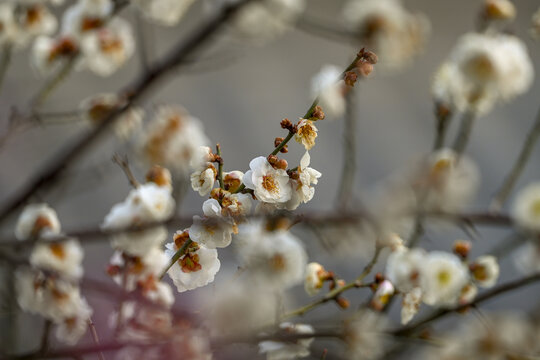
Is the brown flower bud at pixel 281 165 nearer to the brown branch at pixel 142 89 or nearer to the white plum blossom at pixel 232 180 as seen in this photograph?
the white plum blossom at pixel 232 180

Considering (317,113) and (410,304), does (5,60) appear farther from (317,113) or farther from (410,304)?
(410,304)

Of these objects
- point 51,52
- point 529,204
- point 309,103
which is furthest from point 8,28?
A: point 309,103

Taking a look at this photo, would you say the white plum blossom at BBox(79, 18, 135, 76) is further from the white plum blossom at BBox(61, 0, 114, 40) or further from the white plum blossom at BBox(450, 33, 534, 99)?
the white plum blossom at BBox(450, 33, 534, 99)

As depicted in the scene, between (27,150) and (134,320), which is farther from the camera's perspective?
(27,150)

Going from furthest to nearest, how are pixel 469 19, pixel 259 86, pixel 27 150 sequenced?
pixel 469 19, pixel 259 86, pixel 27 150

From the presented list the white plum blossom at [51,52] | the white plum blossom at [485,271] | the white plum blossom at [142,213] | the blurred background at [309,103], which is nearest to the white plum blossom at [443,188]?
the white plum blossom at [142,213]

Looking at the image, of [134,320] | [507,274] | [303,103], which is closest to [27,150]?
[303,103]

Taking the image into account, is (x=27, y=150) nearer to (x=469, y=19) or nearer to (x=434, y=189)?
(x=434, y=189)
